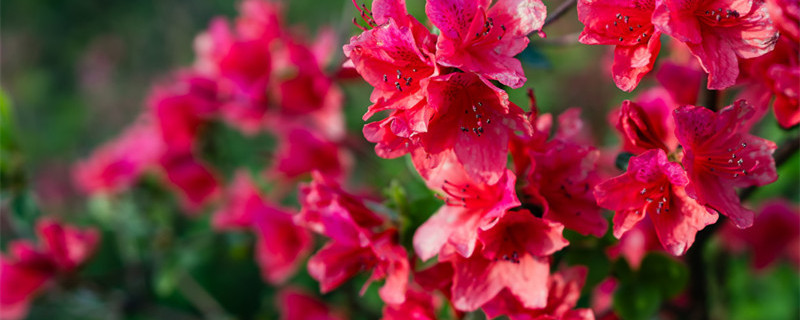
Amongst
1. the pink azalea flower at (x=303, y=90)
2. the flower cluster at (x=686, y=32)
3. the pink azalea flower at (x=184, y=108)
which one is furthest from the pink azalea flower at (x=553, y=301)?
the pink azalea flower at (x=184, y=108)

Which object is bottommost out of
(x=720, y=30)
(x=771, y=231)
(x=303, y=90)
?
(x=771, y=231)

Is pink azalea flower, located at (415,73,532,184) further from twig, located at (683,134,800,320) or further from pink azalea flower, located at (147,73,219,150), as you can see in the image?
pink azalea flower, located at (147,73,219,150)

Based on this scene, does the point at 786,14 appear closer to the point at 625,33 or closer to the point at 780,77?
the point at 780,77

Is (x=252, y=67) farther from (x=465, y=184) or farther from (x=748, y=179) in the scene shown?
A: (x=748, y=179)

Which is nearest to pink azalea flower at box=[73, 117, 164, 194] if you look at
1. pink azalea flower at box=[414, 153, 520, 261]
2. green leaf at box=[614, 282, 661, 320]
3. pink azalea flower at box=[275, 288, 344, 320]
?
pink azalea flower at box=[275, 288, 344, 320]

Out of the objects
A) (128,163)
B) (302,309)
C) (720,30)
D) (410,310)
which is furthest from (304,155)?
(720,30)

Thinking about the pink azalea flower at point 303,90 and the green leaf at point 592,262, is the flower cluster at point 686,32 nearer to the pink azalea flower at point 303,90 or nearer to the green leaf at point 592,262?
the green leaf at point 592,262

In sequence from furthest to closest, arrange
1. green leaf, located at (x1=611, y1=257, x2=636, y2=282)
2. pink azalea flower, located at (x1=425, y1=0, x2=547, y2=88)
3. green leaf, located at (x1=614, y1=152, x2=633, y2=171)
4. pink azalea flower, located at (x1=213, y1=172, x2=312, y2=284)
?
pink azalea flower, located at (x1=213, y1=172, x2=312, y2=284), green leaf, located at (x1=611, y1=257, x2=636, y2=282), green leaf, located at (x1=614, y1=152, x2=633, y2=171), pink azalea flower, located at (x1=425, y1=0, x2=547, y2=88)

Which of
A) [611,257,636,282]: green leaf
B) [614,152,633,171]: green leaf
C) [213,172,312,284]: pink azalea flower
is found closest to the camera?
[614,152,633,171]: green leaf

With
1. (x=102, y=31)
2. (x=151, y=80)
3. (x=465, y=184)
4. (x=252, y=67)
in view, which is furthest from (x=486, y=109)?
(x=102, y=31)
